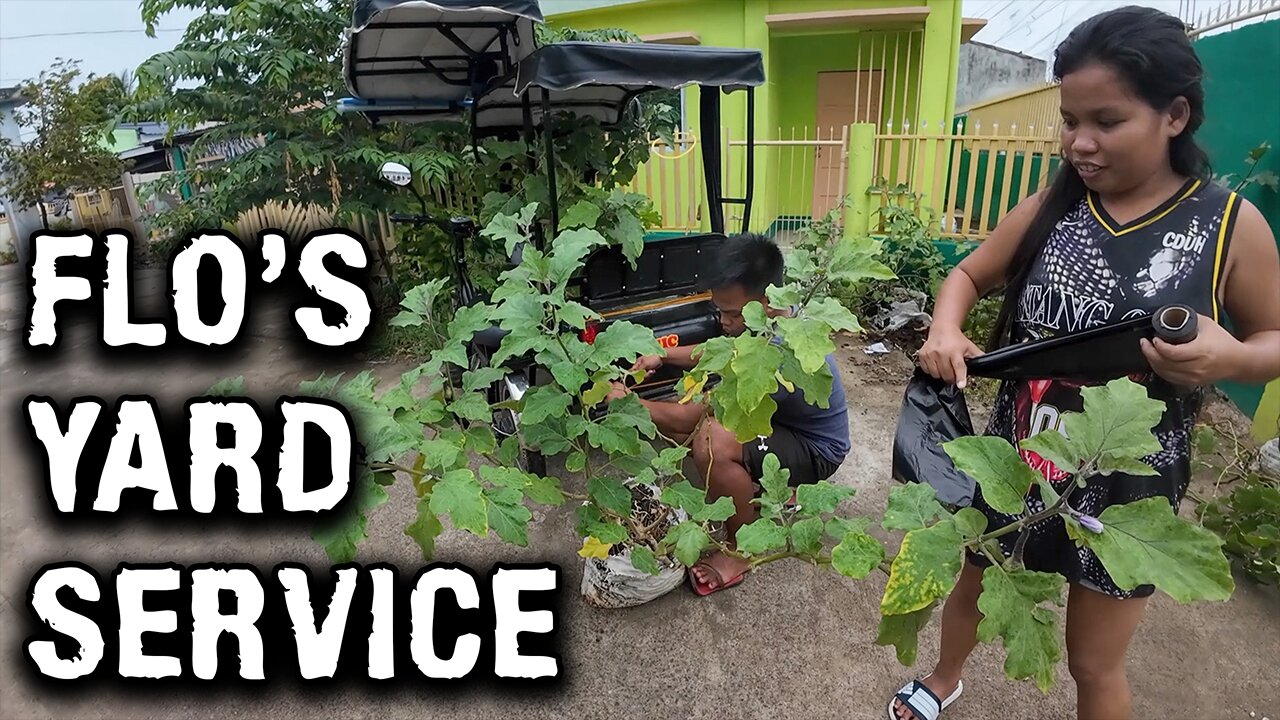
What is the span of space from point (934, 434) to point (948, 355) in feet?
0.68

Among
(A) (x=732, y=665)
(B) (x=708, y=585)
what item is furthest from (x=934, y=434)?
(B) (x=708, y=585)

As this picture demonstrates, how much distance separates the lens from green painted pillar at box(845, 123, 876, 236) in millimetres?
5996

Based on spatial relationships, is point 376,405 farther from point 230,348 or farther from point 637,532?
point 637,532

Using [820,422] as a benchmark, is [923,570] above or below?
above

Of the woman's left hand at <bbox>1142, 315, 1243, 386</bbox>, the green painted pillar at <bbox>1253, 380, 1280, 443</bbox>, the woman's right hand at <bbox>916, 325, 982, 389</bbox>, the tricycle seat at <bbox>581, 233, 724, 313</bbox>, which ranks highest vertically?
the woman's left hand at <bbox>1142, 315, 1243, 386</bbox>

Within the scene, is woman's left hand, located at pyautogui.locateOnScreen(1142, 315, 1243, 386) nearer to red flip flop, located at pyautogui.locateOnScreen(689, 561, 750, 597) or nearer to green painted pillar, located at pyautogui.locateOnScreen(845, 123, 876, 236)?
red flip flop, located at pyautogui.locateOnScreen(689, 561, 750, 597)

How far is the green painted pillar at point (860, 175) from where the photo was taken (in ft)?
19.7

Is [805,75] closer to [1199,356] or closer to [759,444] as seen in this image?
[759,444]

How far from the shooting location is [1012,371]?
126 cm

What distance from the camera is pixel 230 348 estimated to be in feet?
6.01

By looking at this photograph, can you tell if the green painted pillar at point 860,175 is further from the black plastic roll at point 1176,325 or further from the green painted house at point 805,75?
the black plastic roll at point 1176,325

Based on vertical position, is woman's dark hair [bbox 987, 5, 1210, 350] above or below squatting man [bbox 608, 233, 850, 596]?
above

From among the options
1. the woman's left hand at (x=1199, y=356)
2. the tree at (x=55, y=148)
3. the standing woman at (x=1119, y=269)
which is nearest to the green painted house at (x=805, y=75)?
the standing woman at (x=1119, y=269)

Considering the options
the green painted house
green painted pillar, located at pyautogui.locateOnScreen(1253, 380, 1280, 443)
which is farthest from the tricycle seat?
the green painted house
